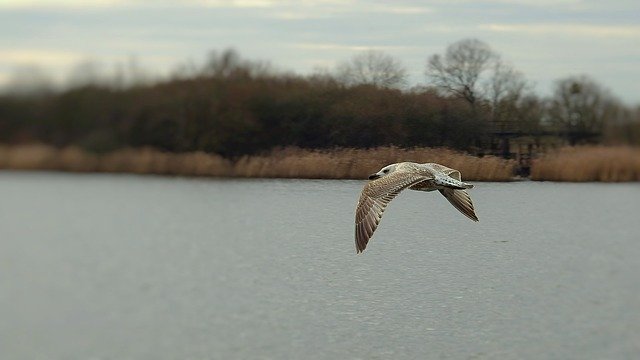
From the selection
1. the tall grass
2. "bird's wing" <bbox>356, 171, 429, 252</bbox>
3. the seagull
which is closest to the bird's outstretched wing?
the seagull

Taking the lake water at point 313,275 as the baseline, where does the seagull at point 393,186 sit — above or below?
above

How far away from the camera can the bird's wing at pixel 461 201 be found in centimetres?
1045

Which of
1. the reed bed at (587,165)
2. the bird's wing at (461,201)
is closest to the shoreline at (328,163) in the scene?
the reed bed at (587,165)

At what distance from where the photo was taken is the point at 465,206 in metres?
10.5

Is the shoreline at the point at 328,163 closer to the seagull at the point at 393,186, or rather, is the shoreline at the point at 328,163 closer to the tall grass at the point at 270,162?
the tall grass at the point at 270,162

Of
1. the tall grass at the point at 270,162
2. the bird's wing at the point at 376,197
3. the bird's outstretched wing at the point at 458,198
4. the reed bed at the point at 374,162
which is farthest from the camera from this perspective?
the reed bed at the point at 374,162

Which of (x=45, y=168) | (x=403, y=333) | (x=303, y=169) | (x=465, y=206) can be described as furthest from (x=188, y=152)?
(x=465, y=206)

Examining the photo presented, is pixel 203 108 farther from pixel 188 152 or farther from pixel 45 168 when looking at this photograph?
pixel 45 168

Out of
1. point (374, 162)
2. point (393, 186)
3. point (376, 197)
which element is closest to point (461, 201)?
point (393, 186)

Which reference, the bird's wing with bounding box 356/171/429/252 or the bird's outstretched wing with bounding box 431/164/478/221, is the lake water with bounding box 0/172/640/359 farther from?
the bird's wing with bounding box 356/171/429/252

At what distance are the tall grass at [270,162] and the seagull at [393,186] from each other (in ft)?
26.8

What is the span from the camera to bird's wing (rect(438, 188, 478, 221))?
34.3ft

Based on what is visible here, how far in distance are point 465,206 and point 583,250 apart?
33.9 feet

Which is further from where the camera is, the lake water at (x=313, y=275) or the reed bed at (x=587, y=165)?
the reed bed at (x=587, y=165)
